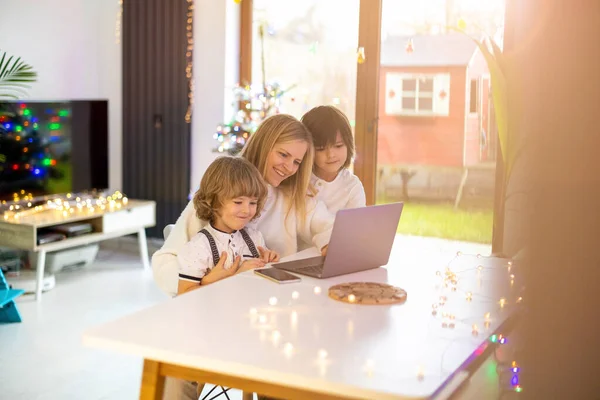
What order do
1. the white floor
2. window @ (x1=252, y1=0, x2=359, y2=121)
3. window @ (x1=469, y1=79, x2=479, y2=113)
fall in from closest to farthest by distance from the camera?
the white floor → window @ (x1=469, y1=79, x2=479, y2=113) → window @ (x1=252, y1=0, x2=359, y2=121)

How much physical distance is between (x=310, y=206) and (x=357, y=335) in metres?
1.13

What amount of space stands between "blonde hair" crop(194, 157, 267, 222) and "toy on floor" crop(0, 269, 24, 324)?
205 cm

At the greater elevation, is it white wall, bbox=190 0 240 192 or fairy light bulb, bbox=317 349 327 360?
white wall, bbox=190 0 240 192

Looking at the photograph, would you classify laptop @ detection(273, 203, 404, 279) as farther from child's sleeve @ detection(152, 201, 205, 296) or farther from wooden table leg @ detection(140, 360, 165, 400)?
wooden table leg @ detection(140, 360, 165, 400)

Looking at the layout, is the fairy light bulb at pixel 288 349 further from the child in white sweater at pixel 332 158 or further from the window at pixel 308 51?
the window at pixel 308 51

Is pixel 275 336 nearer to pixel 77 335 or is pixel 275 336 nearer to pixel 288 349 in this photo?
pixel 288 349

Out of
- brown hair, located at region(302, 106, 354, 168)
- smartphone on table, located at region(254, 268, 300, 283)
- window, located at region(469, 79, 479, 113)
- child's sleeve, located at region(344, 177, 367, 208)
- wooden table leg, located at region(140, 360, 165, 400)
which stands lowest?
wooden table leg, located at region(140, 360, 165, 400)

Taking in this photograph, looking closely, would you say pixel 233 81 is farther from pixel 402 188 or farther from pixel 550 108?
pixel 550 108

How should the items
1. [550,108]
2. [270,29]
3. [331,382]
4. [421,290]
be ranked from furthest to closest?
[270,29] → [421,290] → [331,382] → [550,108]

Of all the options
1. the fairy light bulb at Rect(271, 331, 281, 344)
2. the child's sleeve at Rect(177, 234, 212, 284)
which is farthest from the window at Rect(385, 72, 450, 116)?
the fairy light bulb at Rect(271, 331, 281, 344)

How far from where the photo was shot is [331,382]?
121cm

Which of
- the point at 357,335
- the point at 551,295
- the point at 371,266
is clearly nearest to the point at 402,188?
the point at 371,266

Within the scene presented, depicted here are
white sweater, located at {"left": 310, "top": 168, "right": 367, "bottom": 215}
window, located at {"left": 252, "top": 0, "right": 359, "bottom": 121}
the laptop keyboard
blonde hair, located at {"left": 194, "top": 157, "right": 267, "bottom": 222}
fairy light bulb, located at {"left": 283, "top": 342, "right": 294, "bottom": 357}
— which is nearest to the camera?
fairy light bulb, located at {"left": 283, "top": 342, "right": 294, "bottom": 357}

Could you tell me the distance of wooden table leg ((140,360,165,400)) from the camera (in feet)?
4.59
